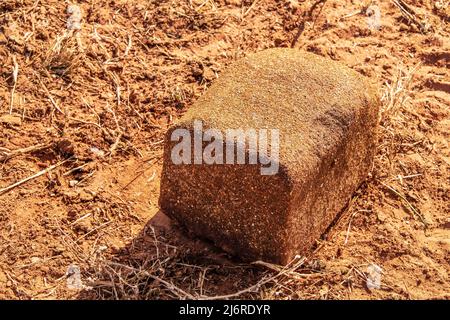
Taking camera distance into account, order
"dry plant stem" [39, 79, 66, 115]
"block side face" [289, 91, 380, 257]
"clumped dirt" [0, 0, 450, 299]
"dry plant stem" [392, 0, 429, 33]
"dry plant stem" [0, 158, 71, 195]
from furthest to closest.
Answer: "dry plant stem" [392, 0, 429, 33] → "dry plant stem" [39, 79, 66, 115] → "dry plant stem" [0, 158, 71, 195] → "clumped dirt" [0, 0, 450, 299] → "block side face" [289, 91, 380, 257]

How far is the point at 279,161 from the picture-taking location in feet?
11.0

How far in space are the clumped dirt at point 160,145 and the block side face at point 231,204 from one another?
10cm

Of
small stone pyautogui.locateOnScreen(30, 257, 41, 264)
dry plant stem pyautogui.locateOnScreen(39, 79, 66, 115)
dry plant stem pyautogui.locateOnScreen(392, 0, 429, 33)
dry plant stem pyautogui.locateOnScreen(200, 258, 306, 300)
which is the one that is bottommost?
small stone pyautogui.locateOnScreen(30, 257, 41, 264)

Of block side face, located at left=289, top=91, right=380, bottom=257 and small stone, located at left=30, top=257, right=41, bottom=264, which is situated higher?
block side face, located at left=289, top=91, right=380, bottom=257

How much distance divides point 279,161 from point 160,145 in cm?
116

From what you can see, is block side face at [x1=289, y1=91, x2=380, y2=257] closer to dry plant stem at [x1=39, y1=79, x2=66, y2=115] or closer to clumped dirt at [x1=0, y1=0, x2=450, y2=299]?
clumped dirt at [x1=0, y1=0, x2=450, y2=299]

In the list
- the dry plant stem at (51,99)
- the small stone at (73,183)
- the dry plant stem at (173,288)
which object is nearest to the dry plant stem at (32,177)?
the small stone at (73,183)

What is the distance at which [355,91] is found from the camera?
3721 millimetres

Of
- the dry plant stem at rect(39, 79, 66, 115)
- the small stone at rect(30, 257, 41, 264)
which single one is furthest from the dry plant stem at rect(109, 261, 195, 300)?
the dry plant stem at rect(39, 79, 66, 115)

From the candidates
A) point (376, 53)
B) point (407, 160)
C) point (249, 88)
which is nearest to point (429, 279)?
point (407, 160)

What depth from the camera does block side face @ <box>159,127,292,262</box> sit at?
11.2 feet
